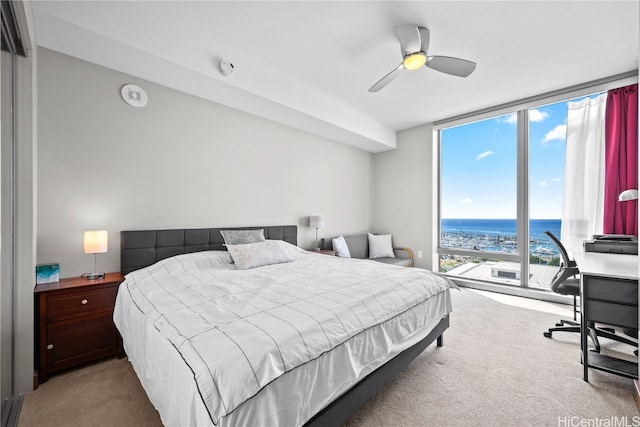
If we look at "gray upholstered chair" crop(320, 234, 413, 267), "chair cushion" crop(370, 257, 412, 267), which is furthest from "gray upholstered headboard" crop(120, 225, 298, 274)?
"chair cushion" crop(370, 257, 412, 267)

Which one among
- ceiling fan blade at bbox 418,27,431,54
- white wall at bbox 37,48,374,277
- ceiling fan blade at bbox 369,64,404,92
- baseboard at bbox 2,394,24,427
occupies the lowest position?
baseboard at bbox 2,394,24,427

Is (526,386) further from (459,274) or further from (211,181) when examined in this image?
(211,181)

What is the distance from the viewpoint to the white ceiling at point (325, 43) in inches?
86.5

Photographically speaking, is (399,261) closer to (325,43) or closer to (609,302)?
(609,302)

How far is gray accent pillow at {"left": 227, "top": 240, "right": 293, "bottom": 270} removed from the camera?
2.67 m

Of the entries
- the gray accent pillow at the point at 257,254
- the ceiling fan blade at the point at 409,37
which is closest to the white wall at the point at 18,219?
the gray accent pillow at the point at 257,254

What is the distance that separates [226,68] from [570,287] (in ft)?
13.2

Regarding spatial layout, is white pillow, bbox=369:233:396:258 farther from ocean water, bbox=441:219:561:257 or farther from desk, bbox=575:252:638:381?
desk, bbox=575:252:638:381

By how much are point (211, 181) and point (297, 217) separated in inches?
56.9

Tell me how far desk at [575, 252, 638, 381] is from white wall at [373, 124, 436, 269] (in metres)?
2.87

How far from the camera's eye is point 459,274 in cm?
487

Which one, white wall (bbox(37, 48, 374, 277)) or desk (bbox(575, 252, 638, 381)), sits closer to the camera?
desk (bbox(575, 252, 638, 381))

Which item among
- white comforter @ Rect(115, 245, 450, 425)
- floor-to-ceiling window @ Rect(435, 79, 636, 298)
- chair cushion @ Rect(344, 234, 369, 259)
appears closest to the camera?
white comforter @ Rect(115, 245, 450, 425)

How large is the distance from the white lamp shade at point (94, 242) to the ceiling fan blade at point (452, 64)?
3292 mm
